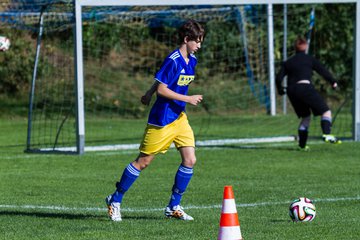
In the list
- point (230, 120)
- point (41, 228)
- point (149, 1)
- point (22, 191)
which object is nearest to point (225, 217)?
point (41, 228)

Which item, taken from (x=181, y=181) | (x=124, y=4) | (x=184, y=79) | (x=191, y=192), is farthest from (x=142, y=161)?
(x=124, y=4)

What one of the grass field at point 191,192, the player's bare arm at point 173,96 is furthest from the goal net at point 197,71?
the player's bare arm at point 173,96

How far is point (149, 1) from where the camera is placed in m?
16.6

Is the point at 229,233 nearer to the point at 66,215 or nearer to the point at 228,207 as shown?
the point at 228,207

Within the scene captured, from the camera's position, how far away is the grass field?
8.44 metres

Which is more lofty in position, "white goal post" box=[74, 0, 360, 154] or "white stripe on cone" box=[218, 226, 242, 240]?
"white goal post" box=[74, 0, 360, 154]

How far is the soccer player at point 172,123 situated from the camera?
916cm

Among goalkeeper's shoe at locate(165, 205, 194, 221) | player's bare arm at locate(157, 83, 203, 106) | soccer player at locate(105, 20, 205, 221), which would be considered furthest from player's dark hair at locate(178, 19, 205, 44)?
goalkeeper's shoe at locate(165, 205, 194, 221)

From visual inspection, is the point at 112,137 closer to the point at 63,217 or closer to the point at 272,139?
the point at 272,139

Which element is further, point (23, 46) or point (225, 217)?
point (23, 46)

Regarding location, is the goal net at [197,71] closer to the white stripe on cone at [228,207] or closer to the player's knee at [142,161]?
the player's knee at [142,161]

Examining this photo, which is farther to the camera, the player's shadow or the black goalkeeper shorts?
the black goalkeeper shorts

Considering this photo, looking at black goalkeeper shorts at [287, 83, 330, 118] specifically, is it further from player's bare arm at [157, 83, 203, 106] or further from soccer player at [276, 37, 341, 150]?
player's bare arm at [157, 83, 203, 106]

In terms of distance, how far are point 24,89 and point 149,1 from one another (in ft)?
31.0
